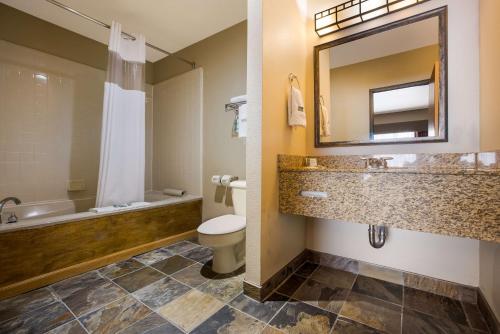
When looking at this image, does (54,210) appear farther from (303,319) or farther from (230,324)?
(303,319)

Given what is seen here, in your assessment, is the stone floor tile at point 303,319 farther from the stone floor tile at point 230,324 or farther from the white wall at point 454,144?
the white wall at point 454,144

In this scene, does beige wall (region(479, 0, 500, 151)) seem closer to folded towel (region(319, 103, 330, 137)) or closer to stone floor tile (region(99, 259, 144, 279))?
folded towel (region(319, 103, 330, 137))

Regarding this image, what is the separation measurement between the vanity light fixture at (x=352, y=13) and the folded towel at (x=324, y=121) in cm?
61

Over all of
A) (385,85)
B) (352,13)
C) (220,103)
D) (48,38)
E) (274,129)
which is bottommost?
(274,129)

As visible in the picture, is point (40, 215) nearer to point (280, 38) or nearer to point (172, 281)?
point (172, 281)

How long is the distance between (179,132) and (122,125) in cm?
78

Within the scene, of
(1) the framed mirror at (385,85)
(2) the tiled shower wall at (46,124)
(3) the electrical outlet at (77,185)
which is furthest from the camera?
(3) the electrical outlet at (77,185)

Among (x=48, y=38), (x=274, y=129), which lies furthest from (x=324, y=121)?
(x=48, y=38)

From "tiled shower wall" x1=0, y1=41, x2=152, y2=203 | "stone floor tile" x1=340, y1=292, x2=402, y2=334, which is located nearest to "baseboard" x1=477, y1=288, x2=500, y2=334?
"stone floor tile" x1=340, y1=292, x2=402, y2=334

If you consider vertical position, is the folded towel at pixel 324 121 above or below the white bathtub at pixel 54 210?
above

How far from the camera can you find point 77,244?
1.67 meters

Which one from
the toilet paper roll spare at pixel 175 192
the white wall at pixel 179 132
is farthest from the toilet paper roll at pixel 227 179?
the toilet paper roll spare at pixel 175 192

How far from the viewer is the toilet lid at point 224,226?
1.59 metres

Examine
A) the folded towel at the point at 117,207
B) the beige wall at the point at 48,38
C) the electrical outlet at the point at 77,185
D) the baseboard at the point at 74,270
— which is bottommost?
the baseboard at the point at 74,270
